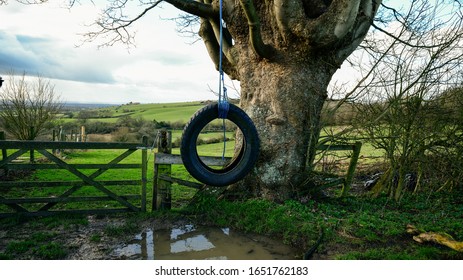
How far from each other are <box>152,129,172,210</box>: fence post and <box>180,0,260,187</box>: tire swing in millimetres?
1598

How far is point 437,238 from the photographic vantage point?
4488 mm

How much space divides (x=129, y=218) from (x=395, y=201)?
18.9 feet

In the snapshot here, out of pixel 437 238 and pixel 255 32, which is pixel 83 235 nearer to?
pixel 255 32

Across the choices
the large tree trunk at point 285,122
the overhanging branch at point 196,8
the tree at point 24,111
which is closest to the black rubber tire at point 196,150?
the large tree trunk at point 285,122

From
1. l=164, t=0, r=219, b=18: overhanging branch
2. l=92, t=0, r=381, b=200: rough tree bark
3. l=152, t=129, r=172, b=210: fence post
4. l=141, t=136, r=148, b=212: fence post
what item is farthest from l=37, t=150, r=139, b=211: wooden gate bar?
l=164, t=0, r=219, b=18: overhanging branch

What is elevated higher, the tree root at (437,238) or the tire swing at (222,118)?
the tire swing at (222,118)

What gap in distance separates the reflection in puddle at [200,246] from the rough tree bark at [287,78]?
1.27 metres

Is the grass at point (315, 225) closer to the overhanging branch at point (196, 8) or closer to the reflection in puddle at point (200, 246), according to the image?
the reflection in puddle at point (200, 246)

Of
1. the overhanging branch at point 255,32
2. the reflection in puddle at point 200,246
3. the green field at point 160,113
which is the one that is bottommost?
the reflection in puddle at point 200,246

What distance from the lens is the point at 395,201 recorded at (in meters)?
7.21

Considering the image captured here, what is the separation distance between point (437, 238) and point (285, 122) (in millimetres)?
2962

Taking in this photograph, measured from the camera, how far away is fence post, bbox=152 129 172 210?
20.1 feet

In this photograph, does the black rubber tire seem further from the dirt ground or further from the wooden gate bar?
the wooden gate bar

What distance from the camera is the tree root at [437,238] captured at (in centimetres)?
429
